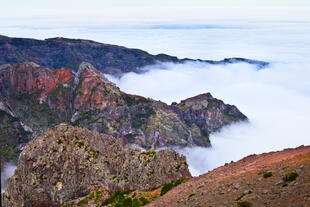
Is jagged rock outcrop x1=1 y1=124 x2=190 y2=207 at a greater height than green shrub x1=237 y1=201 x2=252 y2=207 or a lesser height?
lesser

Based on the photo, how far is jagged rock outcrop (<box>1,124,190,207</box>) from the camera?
3762 inches

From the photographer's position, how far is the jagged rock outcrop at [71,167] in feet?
314

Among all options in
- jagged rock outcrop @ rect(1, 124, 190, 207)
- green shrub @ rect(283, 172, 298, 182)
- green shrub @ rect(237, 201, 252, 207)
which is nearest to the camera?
green shrub @ rect(237, 201, 252, 207)

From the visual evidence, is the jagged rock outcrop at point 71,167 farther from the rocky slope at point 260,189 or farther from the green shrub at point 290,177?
the green shrub at point 290,177

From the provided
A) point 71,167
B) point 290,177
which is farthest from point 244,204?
point 71,167

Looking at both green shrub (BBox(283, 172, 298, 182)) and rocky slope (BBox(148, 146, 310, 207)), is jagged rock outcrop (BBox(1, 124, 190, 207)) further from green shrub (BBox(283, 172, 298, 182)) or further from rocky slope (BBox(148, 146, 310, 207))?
green shrub (BBox(283, 172, 298, 182))

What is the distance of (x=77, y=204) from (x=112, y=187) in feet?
38.4

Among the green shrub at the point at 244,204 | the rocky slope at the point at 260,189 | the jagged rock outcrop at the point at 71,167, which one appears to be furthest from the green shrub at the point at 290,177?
the jagged rock outcrop at the point at 71,167

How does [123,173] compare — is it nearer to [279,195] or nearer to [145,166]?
[145,166]

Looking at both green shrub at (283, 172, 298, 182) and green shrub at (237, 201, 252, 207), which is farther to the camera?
green shrub at (283, 172, 298, 182)

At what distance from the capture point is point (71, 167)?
342ft

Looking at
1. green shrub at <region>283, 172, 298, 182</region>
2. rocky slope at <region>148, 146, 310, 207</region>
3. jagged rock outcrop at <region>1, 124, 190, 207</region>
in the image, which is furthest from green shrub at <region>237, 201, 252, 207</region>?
jagged rock outcrop at <region>1, 124, 190, 207</region>

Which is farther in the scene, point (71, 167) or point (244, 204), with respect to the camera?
point (71, 167)

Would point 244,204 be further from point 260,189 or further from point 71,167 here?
point 71,167
